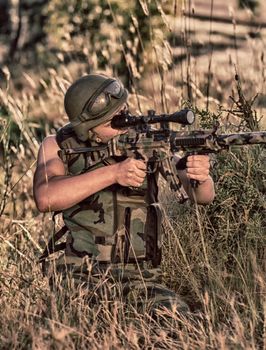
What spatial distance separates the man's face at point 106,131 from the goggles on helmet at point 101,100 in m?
0.09

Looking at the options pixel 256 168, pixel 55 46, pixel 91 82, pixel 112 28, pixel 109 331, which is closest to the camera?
pixel 109 331

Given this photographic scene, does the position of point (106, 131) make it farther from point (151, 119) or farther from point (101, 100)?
point (151, 119)

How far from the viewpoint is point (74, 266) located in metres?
4.94

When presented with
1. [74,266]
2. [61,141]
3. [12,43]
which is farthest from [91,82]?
[12,43]

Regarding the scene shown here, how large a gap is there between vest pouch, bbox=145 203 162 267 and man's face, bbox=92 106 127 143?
0.37 m

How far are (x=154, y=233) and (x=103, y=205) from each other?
27cm

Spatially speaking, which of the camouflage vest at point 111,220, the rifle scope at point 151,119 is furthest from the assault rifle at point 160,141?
the camouflage vest at point 111,220

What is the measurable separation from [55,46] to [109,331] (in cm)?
978

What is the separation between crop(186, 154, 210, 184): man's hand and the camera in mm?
4699

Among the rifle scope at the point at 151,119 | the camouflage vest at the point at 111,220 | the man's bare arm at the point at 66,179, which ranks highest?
the rifle scope at the point at 151,119

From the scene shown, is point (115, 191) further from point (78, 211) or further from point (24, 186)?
point (24, 186)

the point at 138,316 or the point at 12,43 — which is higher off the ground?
the point at 12,43

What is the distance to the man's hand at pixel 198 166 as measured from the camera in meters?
4.70

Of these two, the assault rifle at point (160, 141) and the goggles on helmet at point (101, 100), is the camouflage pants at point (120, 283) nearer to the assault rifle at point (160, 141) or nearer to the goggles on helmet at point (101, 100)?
the assault rifle at point (160, 141)
